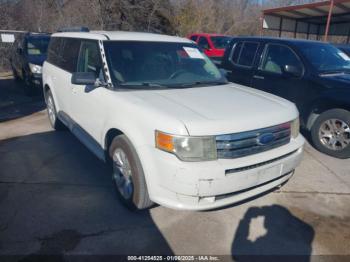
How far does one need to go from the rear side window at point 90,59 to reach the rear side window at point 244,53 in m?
3.35

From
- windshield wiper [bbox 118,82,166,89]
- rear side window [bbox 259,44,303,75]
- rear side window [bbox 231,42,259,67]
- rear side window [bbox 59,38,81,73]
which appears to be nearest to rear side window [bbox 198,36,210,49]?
rear side window [bbox 231,42,259,67]

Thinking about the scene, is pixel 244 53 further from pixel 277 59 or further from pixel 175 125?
pixel 175 125

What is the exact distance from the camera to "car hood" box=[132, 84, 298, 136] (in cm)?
269

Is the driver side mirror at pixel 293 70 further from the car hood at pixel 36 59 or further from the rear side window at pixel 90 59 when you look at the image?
the car hood at pixel 36 59

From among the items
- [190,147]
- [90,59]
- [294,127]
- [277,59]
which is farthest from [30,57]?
[294,127]

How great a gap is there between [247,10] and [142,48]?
3828 centimetres

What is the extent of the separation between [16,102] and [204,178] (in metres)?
7.40

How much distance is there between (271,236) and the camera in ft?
10.1

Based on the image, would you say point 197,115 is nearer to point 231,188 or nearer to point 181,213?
point 231,188

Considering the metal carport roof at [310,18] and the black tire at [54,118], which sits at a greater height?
the metal carport roof at [310,18]

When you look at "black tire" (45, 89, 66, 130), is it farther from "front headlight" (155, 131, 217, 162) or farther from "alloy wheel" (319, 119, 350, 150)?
"alloy wheel" (319, 119, 350, 150)

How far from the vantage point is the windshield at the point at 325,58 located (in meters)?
5.27

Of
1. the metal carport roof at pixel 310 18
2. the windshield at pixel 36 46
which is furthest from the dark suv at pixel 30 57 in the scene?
the metal carport roof at pixel 310 18

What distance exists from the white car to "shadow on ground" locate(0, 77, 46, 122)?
360 cm
